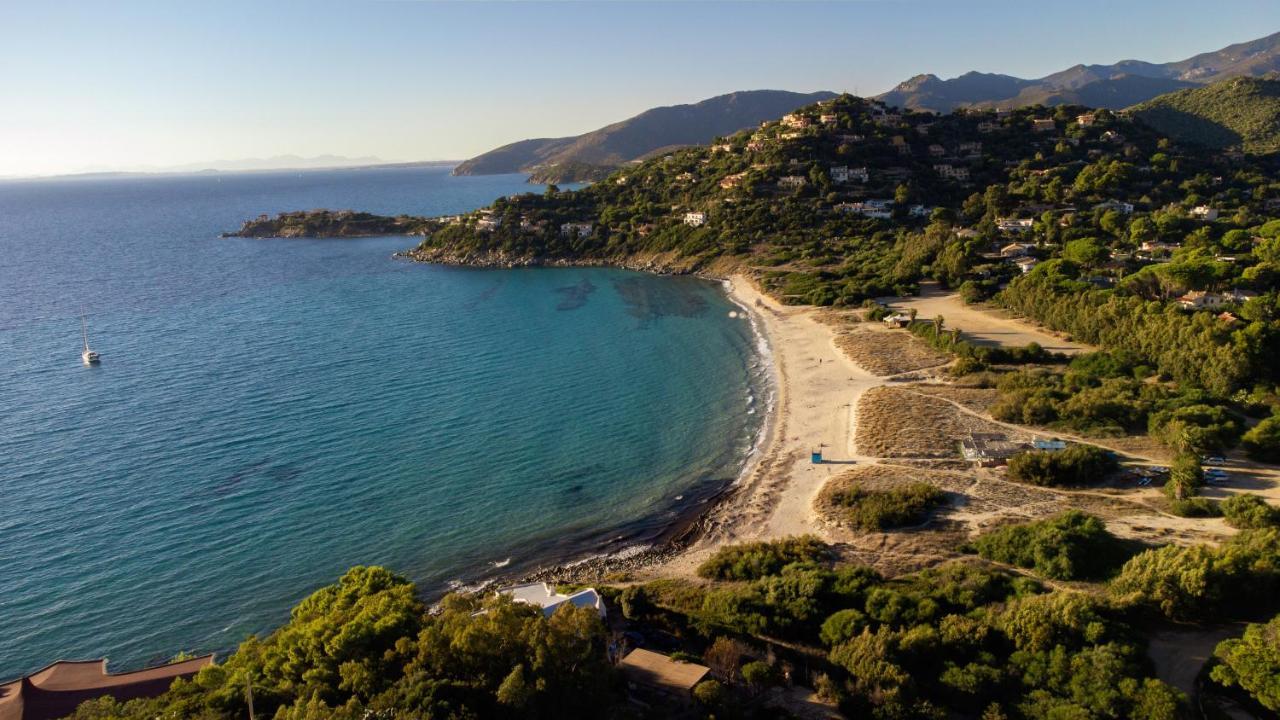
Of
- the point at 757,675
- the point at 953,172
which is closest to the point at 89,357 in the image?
the point at 757,675

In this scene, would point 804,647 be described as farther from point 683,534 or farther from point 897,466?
point 897,466

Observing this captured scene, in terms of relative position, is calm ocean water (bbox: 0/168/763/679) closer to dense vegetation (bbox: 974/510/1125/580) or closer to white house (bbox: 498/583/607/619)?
white house (bbox: 498/583/607/619)

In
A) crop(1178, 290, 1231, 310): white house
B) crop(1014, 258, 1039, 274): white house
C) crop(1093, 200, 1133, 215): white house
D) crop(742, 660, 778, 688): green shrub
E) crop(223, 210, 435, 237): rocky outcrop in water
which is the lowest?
crop(742, 660, 778, 688): green shrub

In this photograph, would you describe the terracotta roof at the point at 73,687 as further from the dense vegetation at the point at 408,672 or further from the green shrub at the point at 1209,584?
the green shrub at the point at 1209,584

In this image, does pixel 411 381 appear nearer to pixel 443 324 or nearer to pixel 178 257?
pixel 443 324

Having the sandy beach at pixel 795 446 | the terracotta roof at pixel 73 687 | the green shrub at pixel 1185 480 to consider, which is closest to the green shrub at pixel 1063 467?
the green shrub at pixel 1185 480

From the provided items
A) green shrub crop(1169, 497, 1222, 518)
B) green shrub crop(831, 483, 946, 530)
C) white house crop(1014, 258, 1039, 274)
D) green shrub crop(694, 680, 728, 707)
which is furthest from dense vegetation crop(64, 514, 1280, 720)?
white house crop(1014, 258, 1039, 274)
